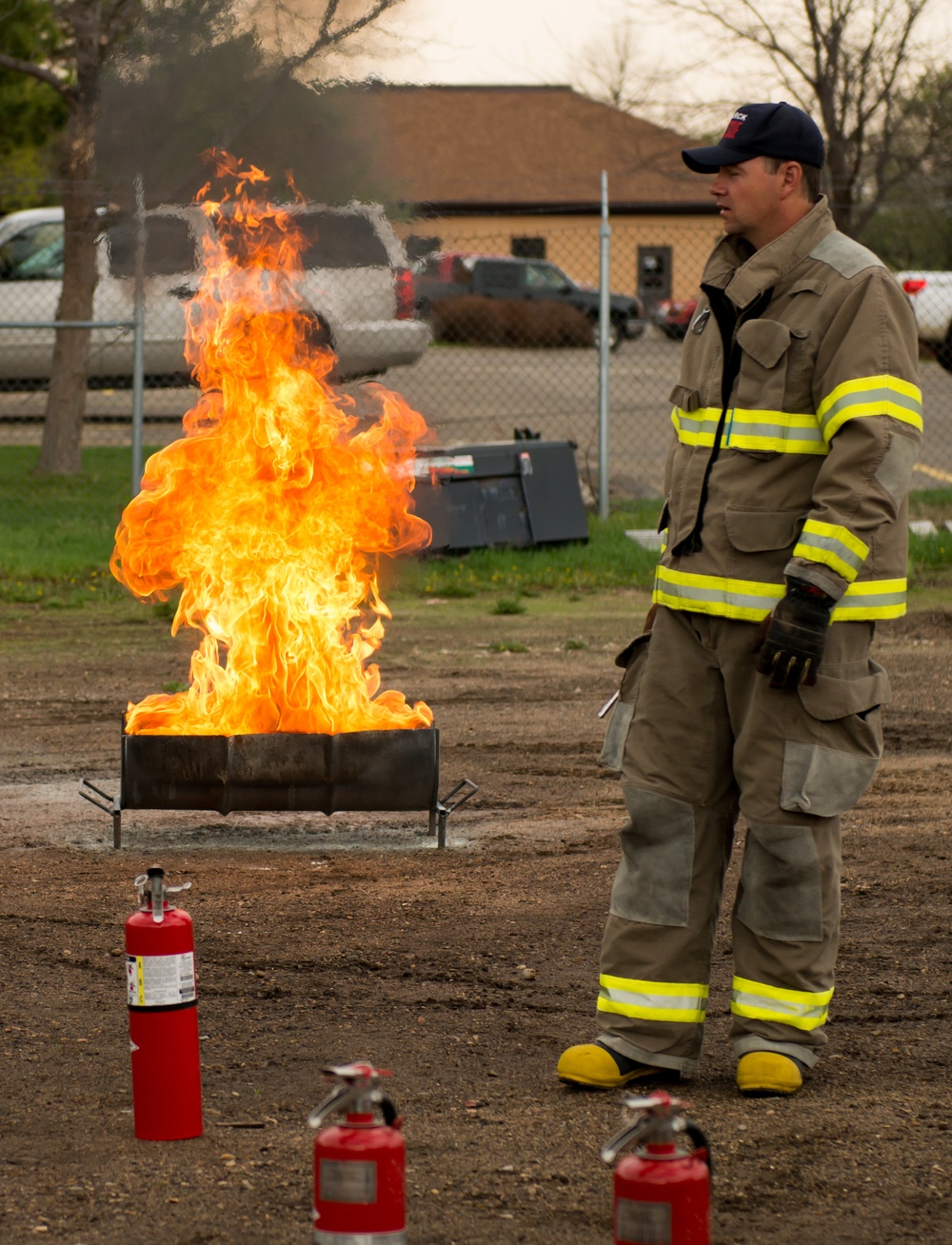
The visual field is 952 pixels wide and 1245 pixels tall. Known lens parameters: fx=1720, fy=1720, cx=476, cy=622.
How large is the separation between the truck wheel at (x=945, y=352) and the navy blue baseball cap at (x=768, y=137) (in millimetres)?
13263

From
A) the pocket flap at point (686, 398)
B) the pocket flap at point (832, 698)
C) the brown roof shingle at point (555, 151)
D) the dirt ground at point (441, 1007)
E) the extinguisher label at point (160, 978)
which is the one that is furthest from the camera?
the brown roof shingle at point (555, 151)

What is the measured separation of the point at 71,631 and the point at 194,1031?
7.38 meters

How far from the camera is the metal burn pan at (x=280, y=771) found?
232 inches

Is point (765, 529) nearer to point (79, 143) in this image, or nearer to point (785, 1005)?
point (785, 1005)

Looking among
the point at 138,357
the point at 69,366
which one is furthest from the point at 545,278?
the point at 138,357

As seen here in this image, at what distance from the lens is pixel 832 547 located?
3822 mm

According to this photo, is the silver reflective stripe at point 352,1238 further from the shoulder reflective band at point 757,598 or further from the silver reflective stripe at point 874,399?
the silver reflective stripe at point 874,399

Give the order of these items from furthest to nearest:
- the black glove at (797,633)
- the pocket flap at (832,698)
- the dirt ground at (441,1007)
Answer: the pocket flap at (832,698)
the black glove at (797,633)
the dirt ground at (441,1007)

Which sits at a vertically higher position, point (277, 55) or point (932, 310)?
point (277, 55)

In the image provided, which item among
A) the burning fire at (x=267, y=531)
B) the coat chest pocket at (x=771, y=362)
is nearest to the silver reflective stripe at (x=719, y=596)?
the coat chest pocket at (x=771, y=362)

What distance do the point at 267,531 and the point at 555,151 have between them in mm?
35985

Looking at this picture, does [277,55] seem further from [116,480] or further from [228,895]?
[116,480]

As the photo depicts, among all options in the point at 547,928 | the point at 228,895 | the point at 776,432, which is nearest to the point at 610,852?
the point at 547,928

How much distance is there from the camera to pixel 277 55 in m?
8.05
